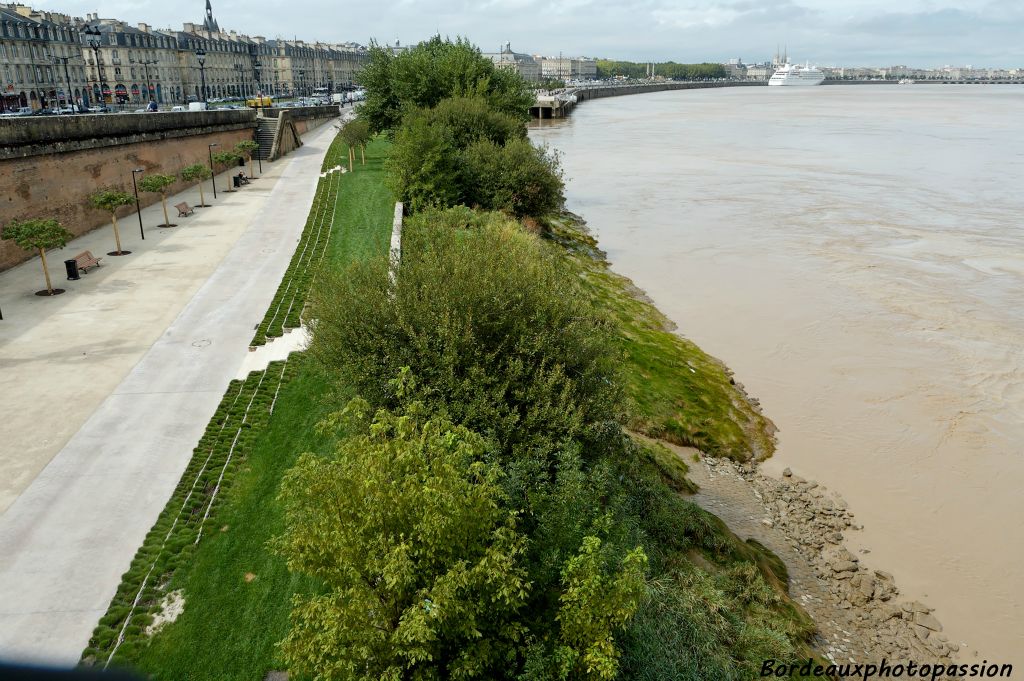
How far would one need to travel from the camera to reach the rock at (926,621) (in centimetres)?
1327

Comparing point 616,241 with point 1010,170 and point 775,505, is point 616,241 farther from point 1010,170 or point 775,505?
point 1010,170

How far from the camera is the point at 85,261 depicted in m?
25.9

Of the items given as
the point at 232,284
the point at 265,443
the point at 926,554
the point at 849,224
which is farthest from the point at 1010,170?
the point at 265,443

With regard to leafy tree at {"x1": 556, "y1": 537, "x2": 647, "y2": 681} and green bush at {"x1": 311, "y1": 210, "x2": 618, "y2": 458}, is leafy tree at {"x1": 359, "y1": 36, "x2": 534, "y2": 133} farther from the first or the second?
leafy tree at {"x1": 556, "y1": 537, "x2": 647, "y2": 681}

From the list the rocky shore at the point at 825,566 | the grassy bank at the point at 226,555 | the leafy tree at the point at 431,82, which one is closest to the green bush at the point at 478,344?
the grassy bank at the point at 226,555

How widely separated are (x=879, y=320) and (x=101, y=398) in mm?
25540

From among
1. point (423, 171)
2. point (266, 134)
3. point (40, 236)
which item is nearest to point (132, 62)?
point (266, 134)

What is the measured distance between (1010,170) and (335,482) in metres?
69.8

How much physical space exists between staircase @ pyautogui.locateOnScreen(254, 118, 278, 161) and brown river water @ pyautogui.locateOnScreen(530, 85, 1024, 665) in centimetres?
2286

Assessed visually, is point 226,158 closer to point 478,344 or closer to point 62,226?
point 62,226

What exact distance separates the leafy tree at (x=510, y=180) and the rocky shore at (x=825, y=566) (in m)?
18.8

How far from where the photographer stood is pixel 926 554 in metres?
15.3

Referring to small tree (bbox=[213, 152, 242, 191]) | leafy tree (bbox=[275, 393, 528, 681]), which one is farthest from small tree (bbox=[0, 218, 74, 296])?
leafy tree (bbox=[275, 393, 528, 681])

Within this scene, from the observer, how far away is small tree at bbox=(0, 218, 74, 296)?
922 inches
